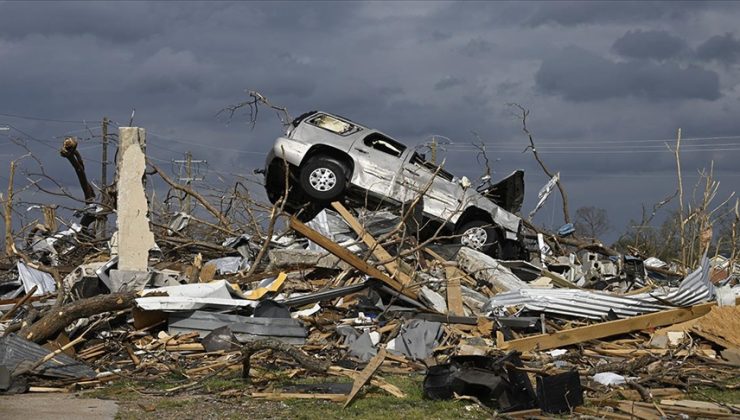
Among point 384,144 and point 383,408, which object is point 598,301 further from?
point 384,144

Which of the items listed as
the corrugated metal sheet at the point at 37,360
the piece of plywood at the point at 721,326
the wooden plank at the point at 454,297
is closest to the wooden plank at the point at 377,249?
the wooden plank at the point at 454,297

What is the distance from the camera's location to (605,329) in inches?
445

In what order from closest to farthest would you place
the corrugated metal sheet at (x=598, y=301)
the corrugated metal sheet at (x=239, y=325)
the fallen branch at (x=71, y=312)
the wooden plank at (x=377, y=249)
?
1. the fallen branch at (x=71, y=312)
2. the corrugated metal sheet at (x=239, y=325)
3. the corrugated metal sheet at (x=598, y=301)
4. the wooden plank at (x=377, y=249)

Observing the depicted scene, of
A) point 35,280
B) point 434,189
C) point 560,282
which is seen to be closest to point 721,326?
point 560,282

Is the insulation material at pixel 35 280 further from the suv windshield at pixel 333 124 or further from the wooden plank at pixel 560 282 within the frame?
the wooden plank at pixel 560 282

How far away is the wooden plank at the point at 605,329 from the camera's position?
10.8m

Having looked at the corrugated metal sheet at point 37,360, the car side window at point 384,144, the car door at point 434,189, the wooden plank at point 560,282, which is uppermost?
the car side window at point 384,144

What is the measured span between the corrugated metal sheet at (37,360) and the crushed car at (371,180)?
292 inches

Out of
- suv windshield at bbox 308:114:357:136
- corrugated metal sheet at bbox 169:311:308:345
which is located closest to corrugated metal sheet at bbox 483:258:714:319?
corrugated metal sheet at bbox 169:311:308:345

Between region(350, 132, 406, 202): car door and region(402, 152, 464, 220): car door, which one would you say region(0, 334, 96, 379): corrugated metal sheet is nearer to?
region(350, 132, 406, 202): car door

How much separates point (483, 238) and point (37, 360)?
9439 millimetres

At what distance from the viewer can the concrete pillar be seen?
12055 millimetres

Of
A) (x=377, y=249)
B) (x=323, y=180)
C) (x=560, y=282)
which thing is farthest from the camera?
(x=323, y=180)

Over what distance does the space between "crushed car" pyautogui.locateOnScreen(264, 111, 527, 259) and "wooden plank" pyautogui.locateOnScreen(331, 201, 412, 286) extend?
2.30m
